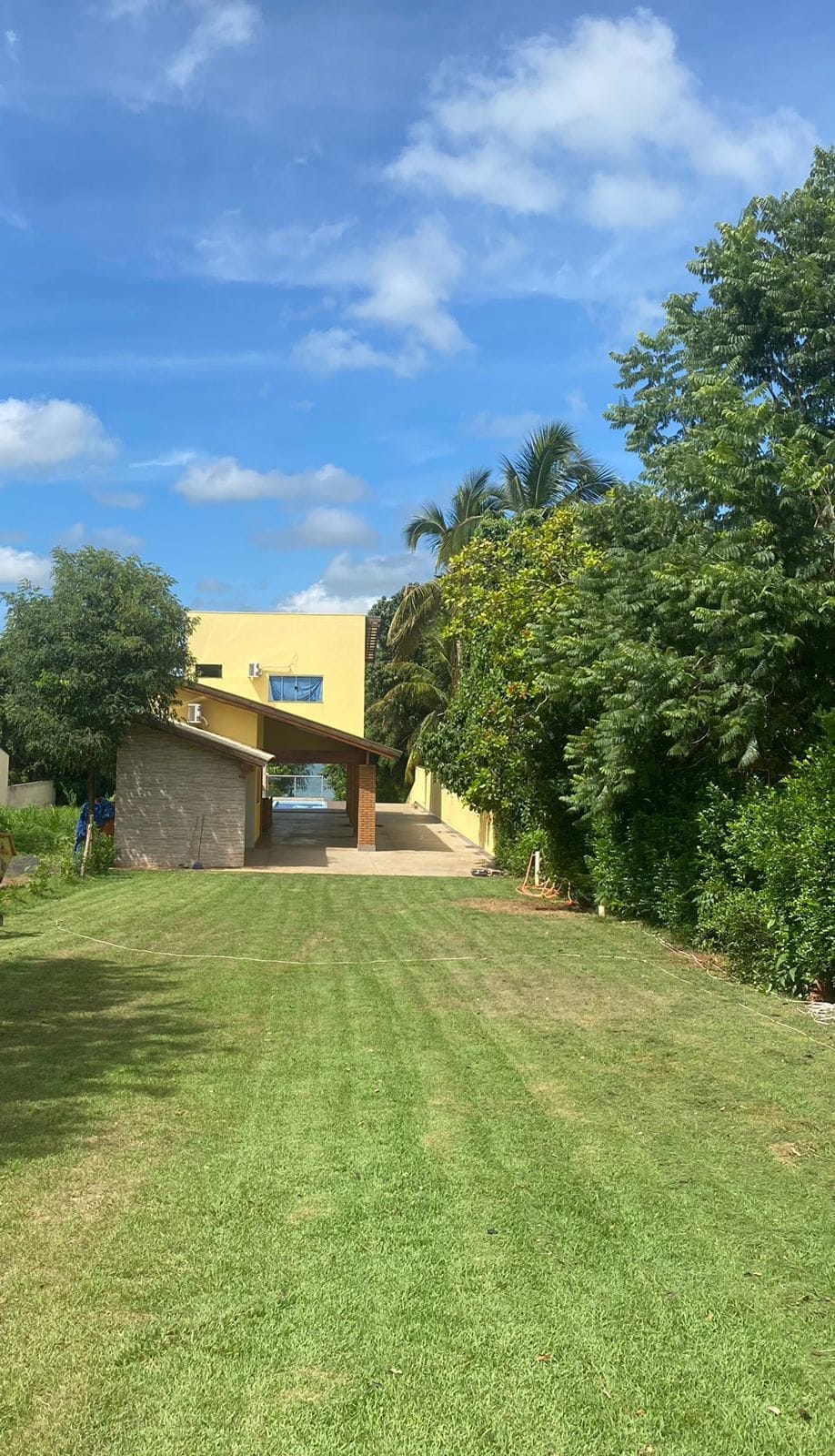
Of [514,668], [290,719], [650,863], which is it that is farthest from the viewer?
[290,719]

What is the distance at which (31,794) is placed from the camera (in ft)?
106

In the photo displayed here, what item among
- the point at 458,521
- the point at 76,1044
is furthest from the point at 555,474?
the point at 76,1044

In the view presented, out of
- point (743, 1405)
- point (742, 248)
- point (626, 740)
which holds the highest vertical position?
point (742, 248)

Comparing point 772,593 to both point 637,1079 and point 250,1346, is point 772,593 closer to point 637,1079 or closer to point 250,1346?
point 637,1079

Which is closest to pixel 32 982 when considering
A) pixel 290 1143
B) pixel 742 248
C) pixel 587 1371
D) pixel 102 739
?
pixel 290 1143

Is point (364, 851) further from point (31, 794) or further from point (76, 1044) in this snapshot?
point (76, 1044)

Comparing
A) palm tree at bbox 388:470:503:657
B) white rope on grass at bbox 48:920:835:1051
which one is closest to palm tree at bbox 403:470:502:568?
palm tree at bbox 388:470:503:657

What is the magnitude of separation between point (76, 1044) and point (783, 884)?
642 cm

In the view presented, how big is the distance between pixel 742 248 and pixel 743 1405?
12.2 m

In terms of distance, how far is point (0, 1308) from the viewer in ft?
12.5

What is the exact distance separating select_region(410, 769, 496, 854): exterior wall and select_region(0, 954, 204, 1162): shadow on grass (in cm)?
1219

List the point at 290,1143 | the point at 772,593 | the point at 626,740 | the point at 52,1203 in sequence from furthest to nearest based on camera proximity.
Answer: the point at 626,740 < the point at 772,593 < the point at 290,1143 < the point at 52,1203

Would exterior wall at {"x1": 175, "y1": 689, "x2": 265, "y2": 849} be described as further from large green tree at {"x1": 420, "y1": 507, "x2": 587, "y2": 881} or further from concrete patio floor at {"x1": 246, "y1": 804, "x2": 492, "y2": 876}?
large green tree at {"x1": 420, "y1": 507, "x2": 587, "y2": 881}

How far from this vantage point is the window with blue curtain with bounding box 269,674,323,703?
122 feet
